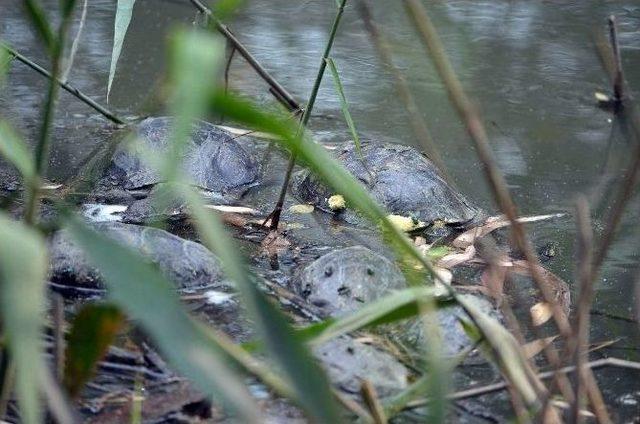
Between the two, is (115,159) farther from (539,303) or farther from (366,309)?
(366,309)

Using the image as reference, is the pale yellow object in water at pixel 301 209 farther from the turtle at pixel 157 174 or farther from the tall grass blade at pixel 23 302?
the tall grass blade at pixel 23 302

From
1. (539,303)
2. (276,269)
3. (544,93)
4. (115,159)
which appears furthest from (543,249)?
(544,93)

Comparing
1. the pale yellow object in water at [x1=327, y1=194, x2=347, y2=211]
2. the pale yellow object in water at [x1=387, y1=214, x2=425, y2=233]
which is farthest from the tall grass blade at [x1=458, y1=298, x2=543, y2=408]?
the pale yellow object in water at [x1=327, y1=194, x2=347, y2=211]

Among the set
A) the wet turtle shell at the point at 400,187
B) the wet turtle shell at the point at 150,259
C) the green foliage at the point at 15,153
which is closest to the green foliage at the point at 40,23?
the green foliage at the point at 15,153

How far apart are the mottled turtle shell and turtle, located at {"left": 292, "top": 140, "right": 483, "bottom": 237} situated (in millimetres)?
214

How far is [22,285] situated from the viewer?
971 mm

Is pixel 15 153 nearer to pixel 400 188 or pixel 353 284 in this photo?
pixel 353 284

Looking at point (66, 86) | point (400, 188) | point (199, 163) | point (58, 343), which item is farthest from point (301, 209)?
point (58, 343)

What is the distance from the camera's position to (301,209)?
3.60m

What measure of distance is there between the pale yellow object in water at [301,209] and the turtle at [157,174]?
216 mm

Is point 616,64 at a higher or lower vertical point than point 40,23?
lower

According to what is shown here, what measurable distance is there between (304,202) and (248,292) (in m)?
2.69

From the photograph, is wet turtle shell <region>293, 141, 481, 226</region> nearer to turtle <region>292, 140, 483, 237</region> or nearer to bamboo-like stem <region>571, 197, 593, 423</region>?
turtle <region>292, 140, 483, 237</region>

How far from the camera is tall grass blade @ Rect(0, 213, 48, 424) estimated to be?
0.95 metres
